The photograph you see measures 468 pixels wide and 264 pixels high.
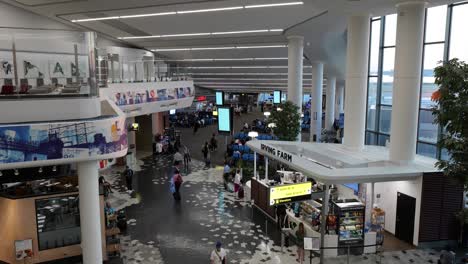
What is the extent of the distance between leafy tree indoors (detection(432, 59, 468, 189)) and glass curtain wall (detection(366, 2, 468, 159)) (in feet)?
11.2

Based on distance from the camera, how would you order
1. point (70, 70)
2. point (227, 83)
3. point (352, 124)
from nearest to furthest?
point (70, 70)
point (352, 124)
point (227, 83)

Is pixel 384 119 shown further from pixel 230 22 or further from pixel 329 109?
pixel 329 109

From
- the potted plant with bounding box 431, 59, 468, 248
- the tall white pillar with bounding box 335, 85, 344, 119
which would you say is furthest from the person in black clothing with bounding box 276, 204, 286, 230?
the tall white pillar with bounding box 335, 85, 344, 119

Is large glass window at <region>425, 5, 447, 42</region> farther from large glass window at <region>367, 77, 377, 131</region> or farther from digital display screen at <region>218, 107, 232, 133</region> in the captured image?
digital display screen at <region>218, 107, 232, 133</region>

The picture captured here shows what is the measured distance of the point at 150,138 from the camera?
26094 millimetres

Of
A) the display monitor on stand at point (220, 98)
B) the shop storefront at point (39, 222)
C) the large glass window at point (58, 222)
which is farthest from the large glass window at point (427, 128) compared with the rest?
the display monitor on stand at point (220, 98)

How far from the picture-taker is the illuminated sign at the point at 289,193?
11.0m

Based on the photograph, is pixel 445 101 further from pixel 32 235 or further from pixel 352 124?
pixel 32 235

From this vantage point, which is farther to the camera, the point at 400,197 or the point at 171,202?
the point at 171,202

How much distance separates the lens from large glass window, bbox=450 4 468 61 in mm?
12828

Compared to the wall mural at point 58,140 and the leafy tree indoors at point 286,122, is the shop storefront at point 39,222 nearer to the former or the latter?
the wall mural at point 58,140

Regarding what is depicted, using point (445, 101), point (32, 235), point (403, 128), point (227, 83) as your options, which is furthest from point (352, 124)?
point (227, 83)

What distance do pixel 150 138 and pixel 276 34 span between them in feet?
38.5

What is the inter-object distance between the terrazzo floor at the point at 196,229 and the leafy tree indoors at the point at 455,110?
12.2ft
